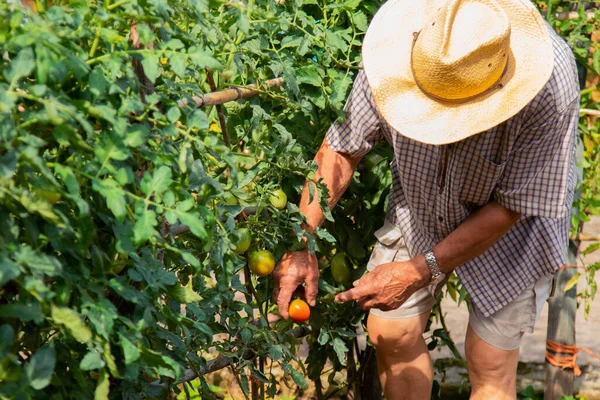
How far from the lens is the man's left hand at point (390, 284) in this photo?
2.27 metres

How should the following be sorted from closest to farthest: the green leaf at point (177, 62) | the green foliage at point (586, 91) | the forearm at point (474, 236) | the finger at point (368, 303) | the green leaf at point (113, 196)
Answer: the green leaf at point (113, 196) → the green leaf at point (177, 62) → the forearm at point (474, 236) → the finger at point (368, 303) → the green foliage at point (586, 91)

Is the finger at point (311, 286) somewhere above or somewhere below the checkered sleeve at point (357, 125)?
below

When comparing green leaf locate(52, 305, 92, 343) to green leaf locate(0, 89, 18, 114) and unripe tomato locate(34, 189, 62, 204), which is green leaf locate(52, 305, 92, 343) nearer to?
unripe tomato locate(34, 189, 62, 204)

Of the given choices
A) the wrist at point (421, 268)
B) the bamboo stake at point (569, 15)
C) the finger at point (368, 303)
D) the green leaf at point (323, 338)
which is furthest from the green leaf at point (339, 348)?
the bamboo stake at point (569, 15)

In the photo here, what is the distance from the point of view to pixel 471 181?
2154 millimetres

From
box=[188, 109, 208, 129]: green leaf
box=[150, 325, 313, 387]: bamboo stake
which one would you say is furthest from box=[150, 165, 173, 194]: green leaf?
box=[150, 325, 313, 387]: bamboo stake

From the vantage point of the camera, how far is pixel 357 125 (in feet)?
7.39

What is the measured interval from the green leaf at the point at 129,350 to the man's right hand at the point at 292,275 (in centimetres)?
103

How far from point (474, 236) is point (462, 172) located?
6.7 inches

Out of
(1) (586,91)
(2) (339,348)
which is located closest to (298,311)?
(2) (339,348)

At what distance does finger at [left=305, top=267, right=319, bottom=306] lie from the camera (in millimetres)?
2262

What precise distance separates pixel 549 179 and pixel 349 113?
0.53 metres

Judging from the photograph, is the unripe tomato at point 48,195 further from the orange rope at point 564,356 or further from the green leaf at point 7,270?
the orange rope at point 564,356

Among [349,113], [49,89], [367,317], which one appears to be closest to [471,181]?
[349,113]
